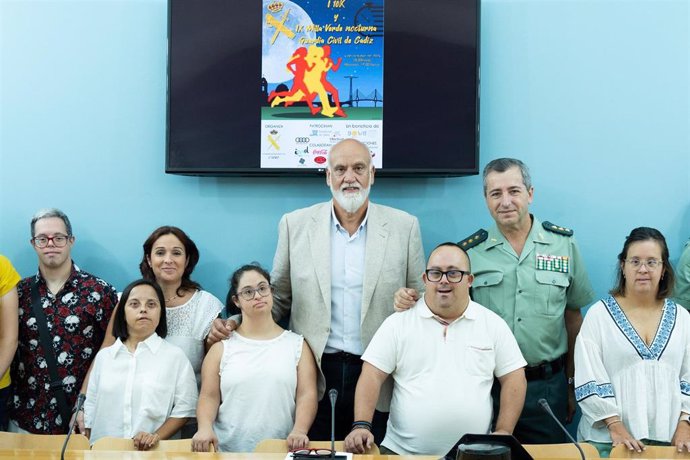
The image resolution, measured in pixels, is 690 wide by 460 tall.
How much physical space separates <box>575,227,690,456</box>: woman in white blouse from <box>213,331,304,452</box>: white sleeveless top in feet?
3.76

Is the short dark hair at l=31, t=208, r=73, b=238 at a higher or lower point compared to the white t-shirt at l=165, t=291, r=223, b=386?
higher

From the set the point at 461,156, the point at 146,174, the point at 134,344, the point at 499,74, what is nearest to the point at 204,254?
the point at 146,174

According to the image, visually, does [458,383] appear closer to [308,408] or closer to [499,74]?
[308,408]

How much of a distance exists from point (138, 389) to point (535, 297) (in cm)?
166

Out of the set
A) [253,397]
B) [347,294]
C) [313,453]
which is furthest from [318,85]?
[313,453]

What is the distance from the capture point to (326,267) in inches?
124

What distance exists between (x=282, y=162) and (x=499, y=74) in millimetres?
1125

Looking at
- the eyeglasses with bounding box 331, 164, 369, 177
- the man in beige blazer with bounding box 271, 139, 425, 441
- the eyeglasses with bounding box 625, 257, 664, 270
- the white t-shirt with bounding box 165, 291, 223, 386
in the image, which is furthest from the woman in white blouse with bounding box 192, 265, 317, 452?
the eyeglasses with bounding box 625, 257, 664, 270

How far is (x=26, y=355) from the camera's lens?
334cm

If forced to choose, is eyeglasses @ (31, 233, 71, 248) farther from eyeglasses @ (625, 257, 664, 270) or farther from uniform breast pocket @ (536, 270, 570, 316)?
eyeglasses @ (625, 257, 664, 270)

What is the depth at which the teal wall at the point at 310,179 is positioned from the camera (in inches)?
142

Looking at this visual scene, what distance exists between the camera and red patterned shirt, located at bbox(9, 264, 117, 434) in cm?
330

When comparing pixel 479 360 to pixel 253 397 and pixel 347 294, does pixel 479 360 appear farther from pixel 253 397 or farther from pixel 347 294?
pixel 253 397

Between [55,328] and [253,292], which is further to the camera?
[55,328]
